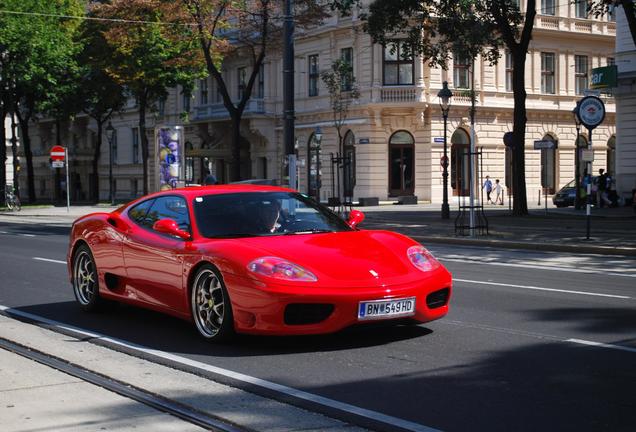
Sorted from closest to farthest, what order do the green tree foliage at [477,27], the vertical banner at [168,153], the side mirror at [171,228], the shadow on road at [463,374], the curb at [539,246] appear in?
1. the shadow on road at [463,374]
2. the side mirror at [171,228]
3. the curb at [539,246]
4. the green tree foliage at [477,27]
5. the vertical banner at [168,153]

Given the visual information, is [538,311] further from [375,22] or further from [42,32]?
[42,32]

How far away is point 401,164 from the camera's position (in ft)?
167

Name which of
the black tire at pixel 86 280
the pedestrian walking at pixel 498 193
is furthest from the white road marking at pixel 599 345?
the pedestrian walking at pixel 498 193

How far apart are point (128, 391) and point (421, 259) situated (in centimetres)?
292

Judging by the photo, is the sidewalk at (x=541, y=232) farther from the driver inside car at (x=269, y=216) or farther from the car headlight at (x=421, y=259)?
the driver inside car at (x=269, y=216)

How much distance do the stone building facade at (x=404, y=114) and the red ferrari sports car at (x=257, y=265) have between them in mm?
37641

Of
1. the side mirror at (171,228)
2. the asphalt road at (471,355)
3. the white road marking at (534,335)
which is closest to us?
the asphalt road at (471,355)

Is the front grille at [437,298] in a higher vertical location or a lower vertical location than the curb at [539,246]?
higher

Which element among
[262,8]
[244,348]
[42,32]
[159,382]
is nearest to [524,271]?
[244,348]

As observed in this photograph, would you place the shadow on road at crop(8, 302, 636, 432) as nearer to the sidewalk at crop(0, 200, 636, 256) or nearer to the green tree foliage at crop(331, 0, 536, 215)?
the sidewalk at crop(0, 200, 636, 256)

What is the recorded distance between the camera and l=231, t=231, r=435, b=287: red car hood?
734 cm

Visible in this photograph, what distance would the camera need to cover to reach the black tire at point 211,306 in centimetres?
757

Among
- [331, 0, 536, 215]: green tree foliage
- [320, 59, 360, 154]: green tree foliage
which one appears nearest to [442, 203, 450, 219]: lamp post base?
[331, 0, 536, 215]: green tree foliage

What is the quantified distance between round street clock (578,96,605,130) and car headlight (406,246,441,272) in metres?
13.1
